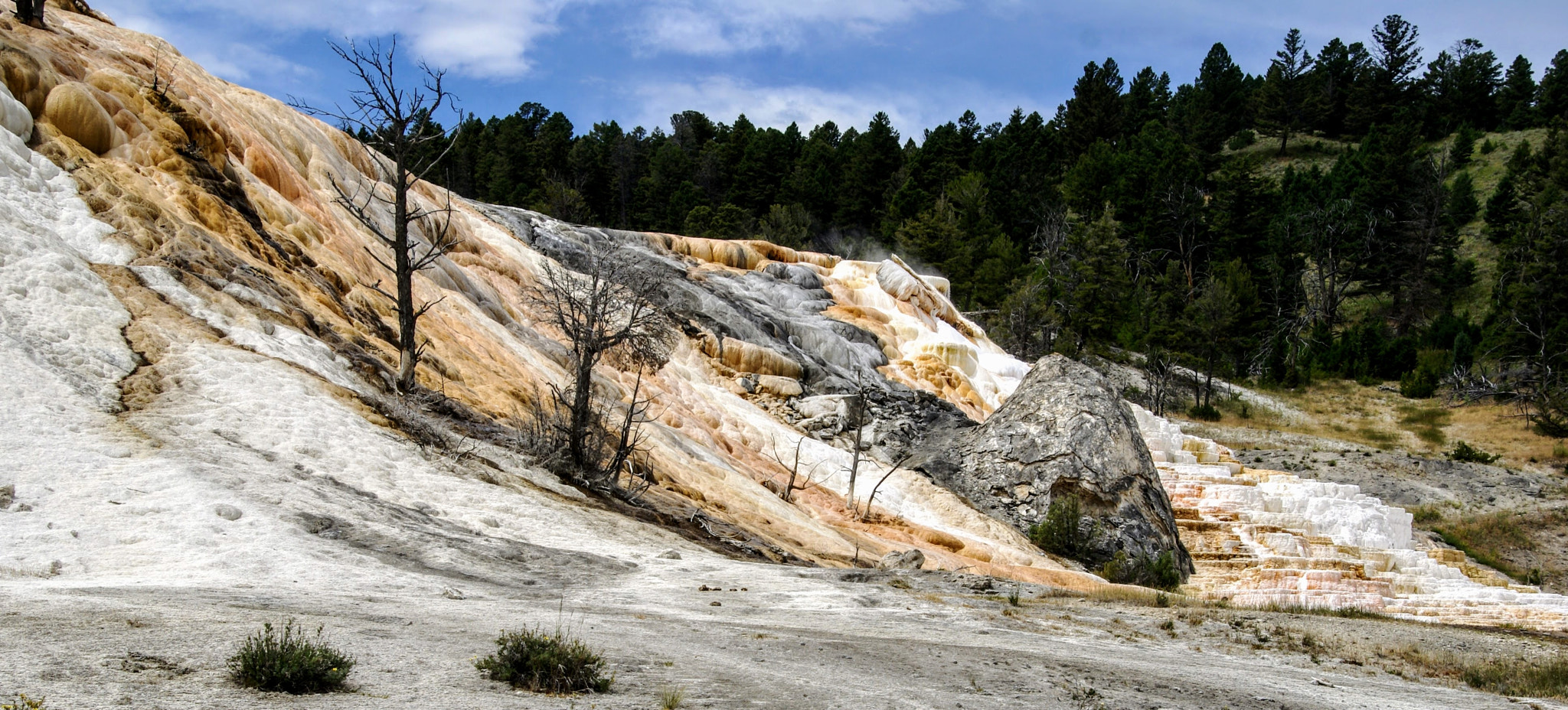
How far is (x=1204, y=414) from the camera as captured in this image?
2037 inches

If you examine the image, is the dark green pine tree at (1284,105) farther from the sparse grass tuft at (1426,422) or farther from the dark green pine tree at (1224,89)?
the sparse grass tuft at (1426,422)

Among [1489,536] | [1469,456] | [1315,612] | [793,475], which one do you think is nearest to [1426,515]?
[1489,536]

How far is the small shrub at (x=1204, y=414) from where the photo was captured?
51469mm

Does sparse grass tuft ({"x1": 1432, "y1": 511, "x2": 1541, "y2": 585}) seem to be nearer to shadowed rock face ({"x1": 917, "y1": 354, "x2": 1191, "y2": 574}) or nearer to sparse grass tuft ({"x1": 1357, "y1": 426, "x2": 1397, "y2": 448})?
sparse grass tuft ({"x1": 1357, "y1": 426, "x2": 1397, "y2": 448})

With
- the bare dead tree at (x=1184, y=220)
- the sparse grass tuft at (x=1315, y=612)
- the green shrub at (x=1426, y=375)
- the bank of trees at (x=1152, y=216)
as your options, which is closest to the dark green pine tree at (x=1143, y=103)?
the bank of trees at (x=1152, y=216)

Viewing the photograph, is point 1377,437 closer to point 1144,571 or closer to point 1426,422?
point 1426,422

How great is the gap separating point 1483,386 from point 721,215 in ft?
143

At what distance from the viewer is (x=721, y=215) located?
66500 millimetres

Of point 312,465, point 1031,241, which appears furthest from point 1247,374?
point 312,465

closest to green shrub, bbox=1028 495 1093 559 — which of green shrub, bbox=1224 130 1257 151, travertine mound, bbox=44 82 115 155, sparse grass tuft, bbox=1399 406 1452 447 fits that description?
travertine mound, bbox=44 82 115 155

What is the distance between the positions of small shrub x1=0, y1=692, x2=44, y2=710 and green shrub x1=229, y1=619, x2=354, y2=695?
97 centimetres

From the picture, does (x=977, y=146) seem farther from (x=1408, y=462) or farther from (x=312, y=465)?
(x=312, y=465)

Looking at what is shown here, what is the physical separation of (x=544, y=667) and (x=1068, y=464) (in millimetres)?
22252

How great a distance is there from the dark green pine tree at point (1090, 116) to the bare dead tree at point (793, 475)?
65.5m
